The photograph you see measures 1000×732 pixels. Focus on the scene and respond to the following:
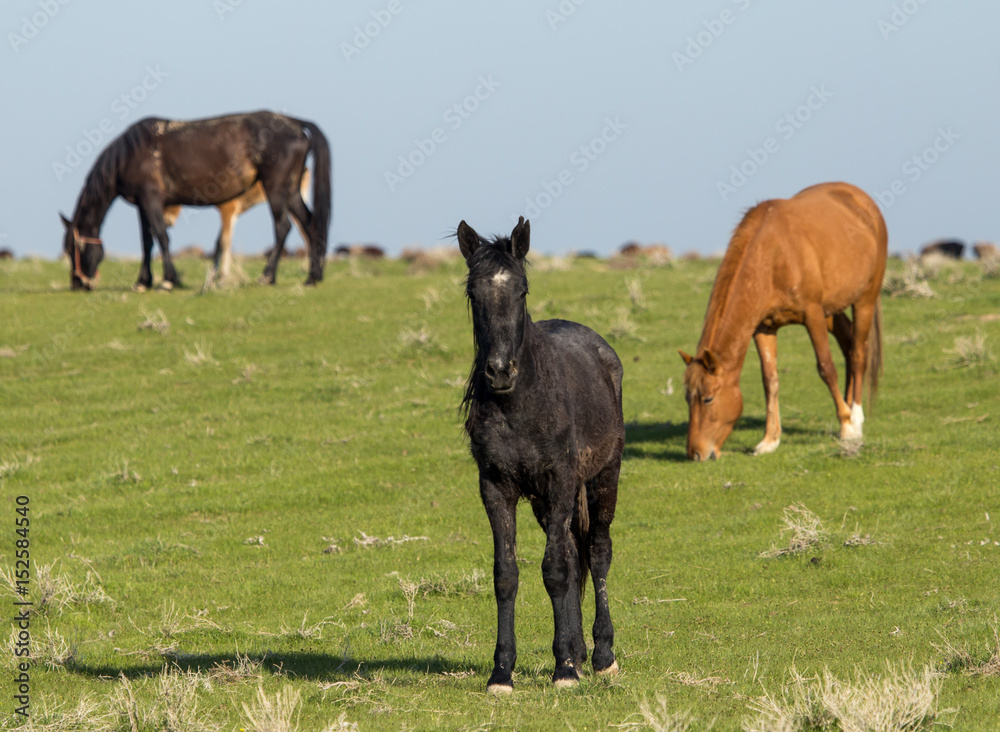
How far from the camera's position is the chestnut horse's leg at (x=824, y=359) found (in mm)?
14586

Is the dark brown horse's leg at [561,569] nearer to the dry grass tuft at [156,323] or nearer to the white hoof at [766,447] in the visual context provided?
the white hoof at [766,447]

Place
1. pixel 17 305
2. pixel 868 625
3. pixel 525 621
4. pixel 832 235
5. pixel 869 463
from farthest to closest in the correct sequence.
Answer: pixel 17 305 < pixel 832 235 < pixel 869 463 < pixel 525 621 < pixel 868 625

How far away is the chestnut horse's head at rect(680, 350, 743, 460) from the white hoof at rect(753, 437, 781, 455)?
0.57m

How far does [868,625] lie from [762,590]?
138 cm

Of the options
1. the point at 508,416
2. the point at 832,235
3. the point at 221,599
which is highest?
the point at 832,235

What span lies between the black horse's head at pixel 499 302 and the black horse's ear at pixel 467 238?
2.3 inches

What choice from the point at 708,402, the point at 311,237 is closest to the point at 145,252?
the point at 311,237

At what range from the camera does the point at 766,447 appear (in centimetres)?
1430

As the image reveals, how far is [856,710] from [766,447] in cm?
899

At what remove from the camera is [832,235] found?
15281mm

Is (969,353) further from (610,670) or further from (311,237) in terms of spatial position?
(311,237)

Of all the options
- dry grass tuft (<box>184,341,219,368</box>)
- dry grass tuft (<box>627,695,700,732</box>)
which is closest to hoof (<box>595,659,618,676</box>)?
dry grass tuft (<box>627,695,700,732</box>)

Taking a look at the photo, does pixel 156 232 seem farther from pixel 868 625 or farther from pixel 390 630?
pixel 868 625

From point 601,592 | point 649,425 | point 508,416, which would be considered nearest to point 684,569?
point 601,592
